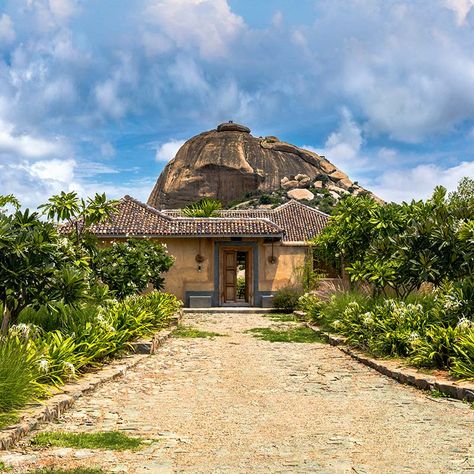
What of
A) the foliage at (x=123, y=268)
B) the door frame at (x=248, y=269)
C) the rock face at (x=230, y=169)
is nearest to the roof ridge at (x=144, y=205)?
the door frame at (x=248, y=269)

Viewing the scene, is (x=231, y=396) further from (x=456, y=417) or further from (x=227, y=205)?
(x=227, y=205)

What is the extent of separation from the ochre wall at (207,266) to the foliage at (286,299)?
1134mm

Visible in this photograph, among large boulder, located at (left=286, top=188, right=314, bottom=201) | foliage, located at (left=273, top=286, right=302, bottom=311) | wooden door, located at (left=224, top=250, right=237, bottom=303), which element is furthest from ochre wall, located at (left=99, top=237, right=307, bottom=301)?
large boulder, located at (left=286, top=188, right=314, bottom=201)

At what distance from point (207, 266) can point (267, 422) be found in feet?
58.4

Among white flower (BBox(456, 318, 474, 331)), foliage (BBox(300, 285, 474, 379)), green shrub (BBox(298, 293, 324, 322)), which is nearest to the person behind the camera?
foliage (BBox(300, 285, 474, 379))

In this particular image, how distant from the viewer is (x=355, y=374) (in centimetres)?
908

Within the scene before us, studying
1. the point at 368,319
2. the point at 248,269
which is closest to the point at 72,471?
the point at 368,319

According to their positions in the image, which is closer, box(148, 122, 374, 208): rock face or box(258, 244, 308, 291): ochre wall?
box(258, 244, 308, 291): ochre wall

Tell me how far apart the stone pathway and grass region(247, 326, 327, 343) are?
308 cm

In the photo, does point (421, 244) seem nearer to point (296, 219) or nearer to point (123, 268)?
point (123, 268)

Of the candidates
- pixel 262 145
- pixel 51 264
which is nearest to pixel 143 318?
pixel 51 264

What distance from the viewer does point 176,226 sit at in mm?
23688

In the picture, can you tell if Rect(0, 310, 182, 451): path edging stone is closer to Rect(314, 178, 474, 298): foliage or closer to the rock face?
Rect(314, 178, 474, 298): foliage

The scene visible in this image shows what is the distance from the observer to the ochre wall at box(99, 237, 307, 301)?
23.5m
